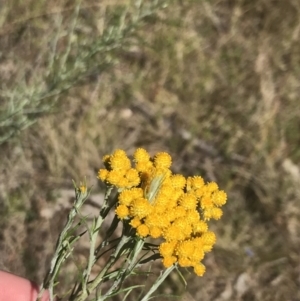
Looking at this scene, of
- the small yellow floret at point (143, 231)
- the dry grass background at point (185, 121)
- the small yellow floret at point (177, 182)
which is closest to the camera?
the small yellow floret at point (143, 231)

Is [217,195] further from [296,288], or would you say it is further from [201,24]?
[201,24]

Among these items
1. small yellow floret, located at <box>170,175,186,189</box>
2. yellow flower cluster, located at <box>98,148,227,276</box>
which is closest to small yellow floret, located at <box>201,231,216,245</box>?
yellow flower cluster, located at <box>98,148,227,276</box>

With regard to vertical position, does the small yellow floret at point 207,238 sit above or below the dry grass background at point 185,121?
above

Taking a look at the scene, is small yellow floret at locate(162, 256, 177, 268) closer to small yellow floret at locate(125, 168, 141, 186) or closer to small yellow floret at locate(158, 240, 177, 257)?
small yellow floret at locate(158, 240, 177, 257)

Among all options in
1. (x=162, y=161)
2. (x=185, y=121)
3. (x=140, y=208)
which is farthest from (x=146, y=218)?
(x=185, y=121)

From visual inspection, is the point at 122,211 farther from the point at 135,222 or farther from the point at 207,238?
the point at 207,238

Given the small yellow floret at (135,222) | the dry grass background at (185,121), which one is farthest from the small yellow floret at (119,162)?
the dry grass background at (185,121)

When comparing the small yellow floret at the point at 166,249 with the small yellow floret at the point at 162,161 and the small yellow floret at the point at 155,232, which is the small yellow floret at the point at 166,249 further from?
the small yellow floret at the point at 162,161
